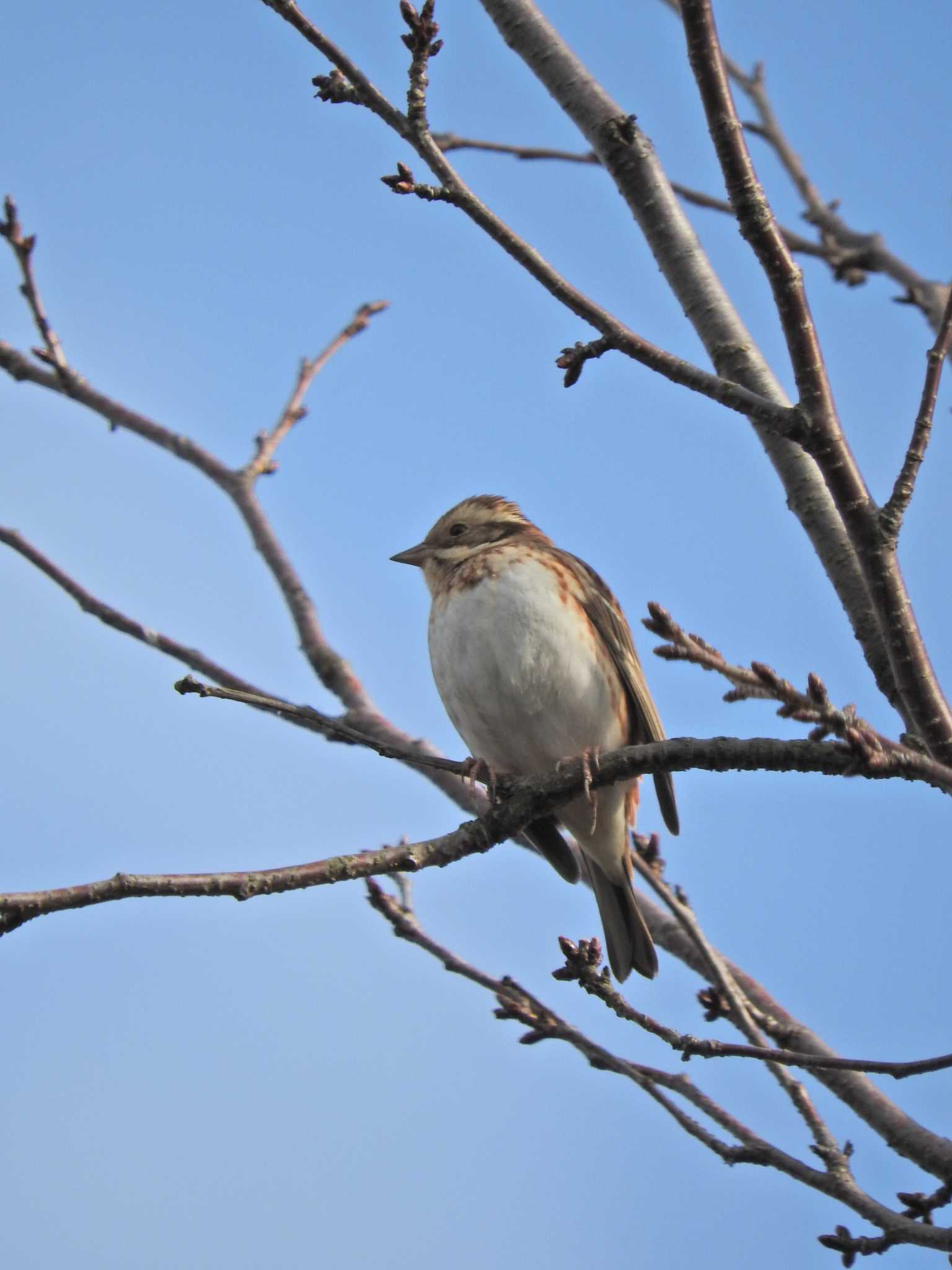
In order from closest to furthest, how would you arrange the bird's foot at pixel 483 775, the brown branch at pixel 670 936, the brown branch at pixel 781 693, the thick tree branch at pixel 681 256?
the brown branch at pixel 781 693
the brown branch at pixel 670 936
the thick tree branch at pixel 681 256
the bird's foot at pixel 483 775

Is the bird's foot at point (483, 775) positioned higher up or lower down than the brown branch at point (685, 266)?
lower down

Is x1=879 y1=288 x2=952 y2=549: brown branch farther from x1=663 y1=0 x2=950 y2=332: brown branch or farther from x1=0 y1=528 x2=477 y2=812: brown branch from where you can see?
x1=663 y1=0 x2=950 y2=332: brown branch

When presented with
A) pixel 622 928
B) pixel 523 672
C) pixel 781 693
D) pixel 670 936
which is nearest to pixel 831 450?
pixel 781 693

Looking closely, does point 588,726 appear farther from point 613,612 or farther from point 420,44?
point 420,44

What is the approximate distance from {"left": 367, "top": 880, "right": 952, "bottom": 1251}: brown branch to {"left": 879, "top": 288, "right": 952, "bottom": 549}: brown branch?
2114mm

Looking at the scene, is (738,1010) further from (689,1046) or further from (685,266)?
(685,266)

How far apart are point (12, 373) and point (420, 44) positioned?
14.5 feet

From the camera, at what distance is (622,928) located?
6.53 meters

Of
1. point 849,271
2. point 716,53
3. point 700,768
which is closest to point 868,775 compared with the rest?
point 700,768

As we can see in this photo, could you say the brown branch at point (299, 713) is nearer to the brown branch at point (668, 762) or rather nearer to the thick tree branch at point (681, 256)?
the brown branch at point (668, 762)

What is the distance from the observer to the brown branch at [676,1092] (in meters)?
4.22

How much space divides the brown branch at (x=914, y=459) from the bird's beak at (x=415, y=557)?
13.1 ft

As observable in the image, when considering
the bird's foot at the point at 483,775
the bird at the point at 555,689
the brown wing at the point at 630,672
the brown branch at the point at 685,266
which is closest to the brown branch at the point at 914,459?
the brown branch at the point at 685,266

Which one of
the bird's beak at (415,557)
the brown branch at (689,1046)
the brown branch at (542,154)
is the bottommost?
the brown branch at (689,1046)
